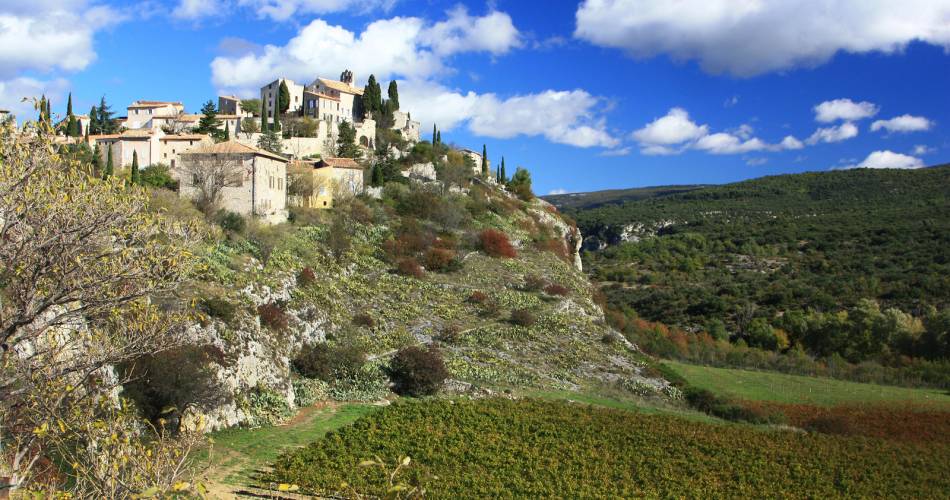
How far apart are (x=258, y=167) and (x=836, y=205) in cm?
10850

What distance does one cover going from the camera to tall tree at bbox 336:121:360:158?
219ft

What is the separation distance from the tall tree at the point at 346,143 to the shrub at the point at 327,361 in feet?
120

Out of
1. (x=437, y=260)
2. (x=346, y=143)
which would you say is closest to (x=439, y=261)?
(x=437, y=260)

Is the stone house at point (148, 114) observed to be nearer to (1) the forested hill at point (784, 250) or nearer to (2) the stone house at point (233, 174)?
(2) the stone house at point (233, 174)

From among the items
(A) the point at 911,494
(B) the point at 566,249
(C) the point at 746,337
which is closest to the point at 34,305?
(A) the point at 911,494

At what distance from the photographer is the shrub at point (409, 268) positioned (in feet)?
152

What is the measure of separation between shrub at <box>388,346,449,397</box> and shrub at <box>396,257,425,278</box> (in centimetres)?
1374

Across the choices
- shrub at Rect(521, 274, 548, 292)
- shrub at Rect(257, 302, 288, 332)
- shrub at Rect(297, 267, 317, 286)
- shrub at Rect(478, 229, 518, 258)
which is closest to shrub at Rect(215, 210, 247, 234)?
shrub at Rect(297, 267, 317, 286)

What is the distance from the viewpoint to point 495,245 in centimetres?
5572

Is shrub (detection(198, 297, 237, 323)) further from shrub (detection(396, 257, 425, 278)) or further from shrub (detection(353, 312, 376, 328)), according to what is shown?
shrub (detection(396, 257, 425, 278))

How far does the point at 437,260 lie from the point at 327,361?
1839 cm

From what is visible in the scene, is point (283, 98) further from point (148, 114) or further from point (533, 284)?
point (533, 284)

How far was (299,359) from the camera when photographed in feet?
103

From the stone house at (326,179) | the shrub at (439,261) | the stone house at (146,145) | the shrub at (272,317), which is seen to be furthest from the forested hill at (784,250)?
the stone house at (146,145)
